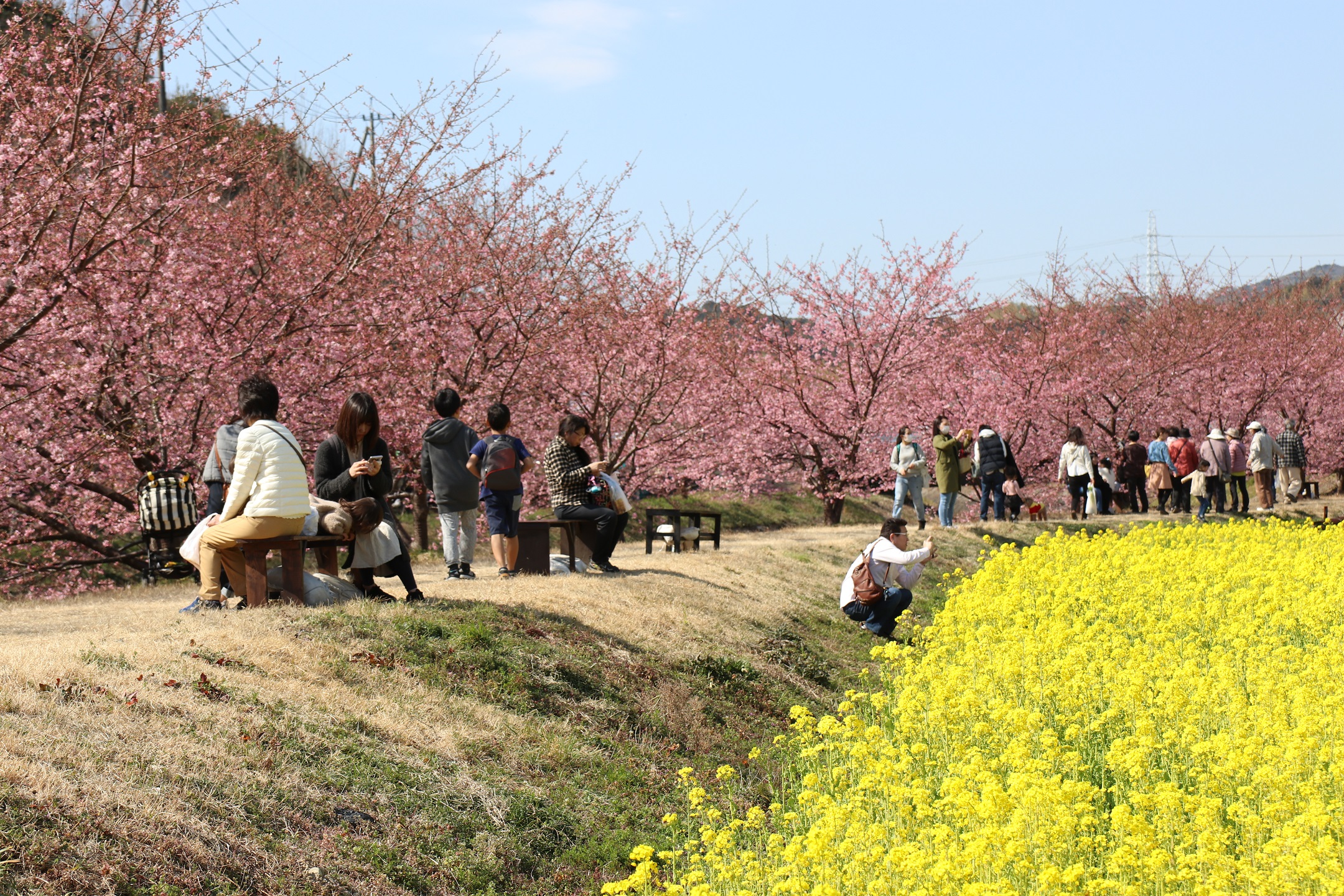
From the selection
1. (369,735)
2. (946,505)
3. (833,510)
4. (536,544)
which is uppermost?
(946,505)

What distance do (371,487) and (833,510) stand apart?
54.4 ft

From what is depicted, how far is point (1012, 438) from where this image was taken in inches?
1068

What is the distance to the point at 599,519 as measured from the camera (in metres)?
11.5

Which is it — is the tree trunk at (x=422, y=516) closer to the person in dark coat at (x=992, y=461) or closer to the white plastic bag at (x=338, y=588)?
the white plastic bag at (x=338, y=588)

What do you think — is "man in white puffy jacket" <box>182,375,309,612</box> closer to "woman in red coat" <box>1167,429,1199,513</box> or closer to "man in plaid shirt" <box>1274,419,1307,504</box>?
"woman in red coat" <box>1167,429,1199,513</box>

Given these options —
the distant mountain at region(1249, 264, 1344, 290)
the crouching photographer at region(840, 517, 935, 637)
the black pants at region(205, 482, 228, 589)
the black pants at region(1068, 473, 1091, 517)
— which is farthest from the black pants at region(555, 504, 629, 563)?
the distant mountain at region(1249, 264, 1344, 290)

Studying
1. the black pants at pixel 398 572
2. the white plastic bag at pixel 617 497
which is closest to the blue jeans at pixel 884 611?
the white plastic bag at pixel 617 497

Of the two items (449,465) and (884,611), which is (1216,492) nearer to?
(884,611)

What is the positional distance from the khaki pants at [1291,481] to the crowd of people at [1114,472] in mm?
23

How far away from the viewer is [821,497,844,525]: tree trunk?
79.4ft

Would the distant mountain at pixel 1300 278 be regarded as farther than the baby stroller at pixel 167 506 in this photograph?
Yes

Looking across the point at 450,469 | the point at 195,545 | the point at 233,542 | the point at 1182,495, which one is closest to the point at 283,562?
the point at 233,542

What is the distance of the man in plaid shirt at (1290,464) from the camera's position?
87.9ft

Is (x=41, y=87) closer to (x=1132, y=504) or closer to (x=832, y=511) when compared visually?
(x=832, y=511)
